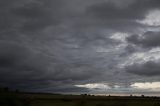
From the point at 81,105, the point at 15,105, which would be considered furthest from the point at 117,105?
the point at 15,105

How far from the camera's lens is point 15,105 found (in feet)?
265

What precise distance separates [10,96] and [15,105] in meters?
2.72

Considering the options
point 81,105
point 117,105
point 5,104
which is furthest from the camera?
point 81,105

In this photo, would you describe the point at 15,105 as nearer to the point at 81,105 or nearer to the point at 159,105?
the point at 81,105

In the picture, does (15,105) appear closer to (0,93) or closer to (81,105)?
(0,93)

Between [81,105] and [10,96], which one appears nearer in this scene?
[10,96]

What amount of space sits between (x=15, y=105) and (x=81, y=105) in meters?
75.0

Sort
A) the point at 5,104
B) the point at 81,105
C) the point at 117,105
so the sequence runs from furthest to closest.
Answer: the point at 81,105 → the point at 117,105 → the point at 5,104

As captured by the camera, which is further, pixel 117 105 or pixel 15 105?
pixel 117 105

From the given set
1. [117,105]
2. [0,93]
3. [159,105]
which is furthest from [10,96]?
[159,105]

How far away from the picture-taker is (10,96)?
81.4 metres

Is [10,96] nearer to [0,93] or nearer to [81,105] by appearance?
[0,93]

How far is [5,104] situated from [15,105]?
10.7ft

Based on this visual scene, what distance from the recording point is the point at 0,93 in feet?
264
